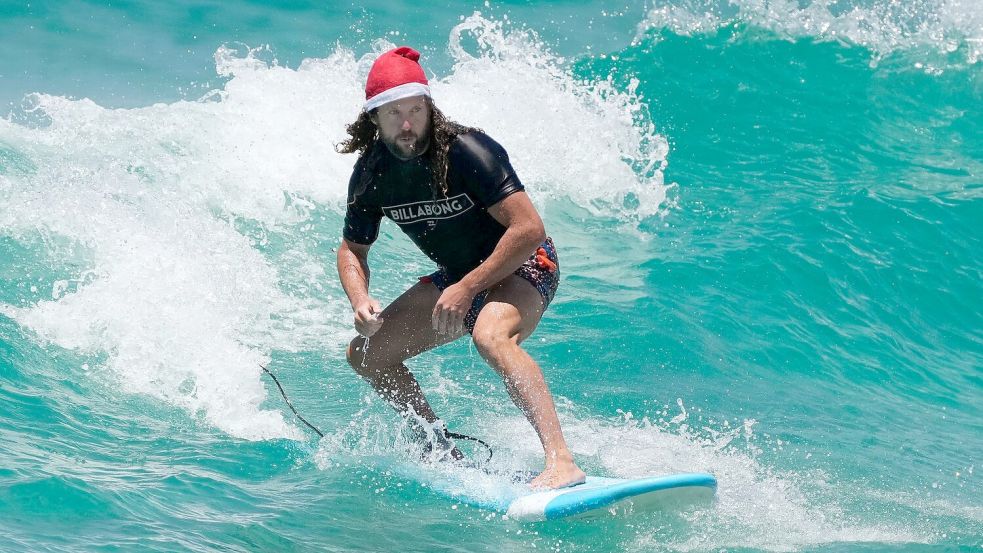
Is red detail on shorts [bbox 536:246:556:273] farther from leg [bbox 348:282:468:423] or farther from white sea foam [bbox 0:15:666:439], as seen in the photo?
white sea foam [bbox 0:15:666:439]

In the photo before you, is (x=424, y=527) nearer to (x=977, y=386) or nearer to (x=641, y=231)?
(x=977, y=386)

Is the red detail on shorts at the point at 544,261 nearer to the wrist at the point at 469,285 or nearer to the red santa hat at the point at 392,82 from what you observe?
the wrist at the point at 469,285

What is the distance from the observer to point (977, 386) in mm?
8070

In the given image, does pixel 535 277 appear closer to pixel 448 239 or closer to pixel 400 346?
pixel 448 239

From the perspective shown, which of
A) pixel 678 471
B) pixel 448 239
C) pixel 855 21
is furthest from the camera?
pixel 855 21

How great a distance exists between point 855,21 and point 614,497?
1493 cm

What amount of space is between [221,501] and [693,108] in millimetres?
11668

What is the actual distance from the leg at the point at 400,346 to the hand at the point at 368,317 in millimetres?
282

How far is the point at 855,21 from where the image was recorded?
655 inches

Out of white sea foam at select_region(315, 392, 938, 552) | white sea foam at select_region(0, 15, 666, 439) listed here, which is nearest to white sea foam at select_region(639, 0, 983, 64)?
white sea foam at select_region(0, 15, 666, 439)

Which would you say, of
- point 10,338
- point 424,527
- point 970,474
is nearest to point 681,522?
point 424,527

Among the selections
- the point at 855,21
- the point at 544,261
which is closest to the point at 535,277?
the point at 544,261

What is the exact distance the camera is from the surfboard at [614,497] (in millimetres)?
3932

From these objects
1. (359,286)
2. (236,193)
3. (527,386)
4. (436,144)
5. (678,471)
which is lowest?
(678,471)
